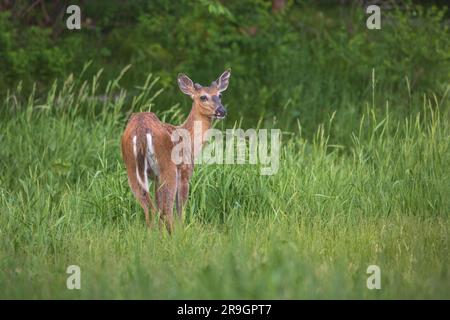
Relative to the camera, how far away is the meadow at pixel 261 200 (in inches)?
220

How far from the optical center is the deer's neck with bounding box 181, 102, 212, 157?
7300mm

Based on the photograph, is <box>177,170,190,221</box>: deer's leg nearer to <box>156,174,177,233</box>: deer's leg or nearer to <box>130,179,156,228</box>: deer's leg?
<box>156,174,177,233</box>: deer's leg

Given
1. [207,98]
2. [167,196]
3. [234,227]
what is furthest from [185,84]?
[234,227]

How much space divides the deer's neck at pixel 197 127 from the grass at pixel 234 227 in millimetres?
385

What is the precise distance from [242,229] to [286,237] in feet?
1.25

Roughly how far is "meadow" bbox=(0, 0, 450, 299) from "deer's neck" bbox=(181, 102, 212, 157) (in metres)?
0.37

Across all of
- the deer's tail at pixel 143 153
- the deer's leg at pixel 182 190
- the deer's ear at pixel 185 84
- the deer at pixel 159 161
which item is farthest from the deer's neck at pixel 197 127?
the deer's tail at pixel 143 153

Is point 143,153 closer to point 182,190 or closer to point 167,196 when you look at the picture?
point 167,196

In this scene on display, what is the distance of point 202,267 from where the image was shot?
570 centimetres

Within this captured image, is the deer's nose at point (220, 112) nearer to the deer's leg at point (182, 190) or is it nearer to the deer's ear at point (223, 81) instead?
the deer's ear at point (223, 81)

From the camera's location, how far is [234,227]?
6859 mm
